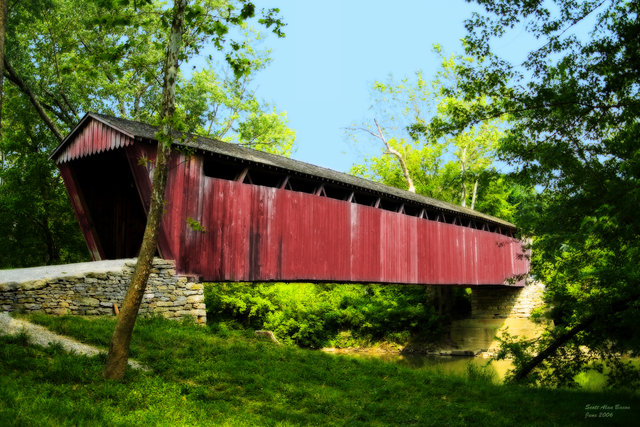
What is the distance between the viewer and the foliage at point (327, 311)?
19719 millimetres

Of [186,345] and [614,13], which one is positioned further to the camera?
[186,345]

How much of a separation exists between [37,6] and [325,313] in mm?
14866

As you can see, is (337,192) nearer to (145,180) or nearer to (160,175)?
(145,180)

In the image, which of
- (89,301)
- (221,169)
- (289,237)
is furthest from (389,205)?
(89,301)

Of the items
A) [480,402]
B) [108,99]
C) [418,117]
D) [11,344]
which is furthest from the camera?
[418,117]

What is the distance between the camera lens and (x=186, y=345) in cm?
787

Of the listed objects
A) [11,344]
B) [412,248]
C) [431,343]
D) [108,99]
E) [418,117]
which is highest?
[418,117]

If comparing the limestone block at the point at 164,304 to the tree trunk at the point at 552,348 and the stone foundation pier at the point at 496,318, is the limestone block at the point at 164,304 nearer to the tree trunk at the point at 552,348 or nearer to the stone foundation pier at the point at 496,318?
the tree trunk at the point at 552,348

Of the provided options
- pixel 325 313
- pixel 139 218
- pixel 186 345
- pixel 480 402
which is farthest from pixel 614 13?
pixel 325 313

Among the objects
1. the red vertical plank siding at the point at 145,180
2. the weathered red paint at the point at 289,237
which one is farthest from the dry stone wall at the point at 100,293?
the weathered red paint at the point at 289,237

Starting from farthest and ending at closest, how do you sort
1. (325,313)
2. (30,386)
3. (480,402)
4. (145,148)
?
1. (325,313)
2. (145,148)
3. (480,402)
4. (30,386)

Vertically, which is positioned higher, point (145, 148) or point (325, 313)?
point (145, 148)

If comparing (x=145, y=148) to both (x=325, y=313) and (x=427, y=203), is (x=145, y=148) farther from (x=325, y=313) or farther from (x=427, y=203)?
(x=325, y=313)

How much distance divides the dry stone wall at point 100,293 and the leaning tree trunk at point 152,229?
11.5ft
